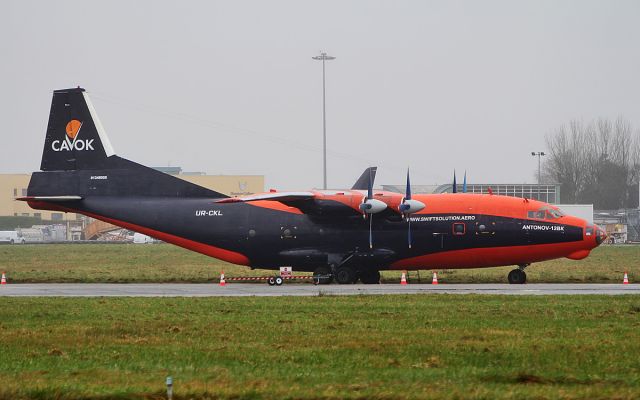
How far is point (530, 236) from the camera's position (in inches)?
1626

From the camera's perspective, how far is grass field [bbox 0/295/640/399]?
14828mm

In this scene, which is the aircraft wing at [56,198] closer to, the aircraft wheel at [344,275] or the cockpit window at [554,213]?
the aircraft wheel at [344,275]

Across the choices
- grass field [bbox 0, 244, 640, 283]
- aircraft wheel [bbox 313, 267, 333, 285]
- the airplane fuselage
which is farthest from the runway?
grass field [bbox 0, 244, 640, 283]

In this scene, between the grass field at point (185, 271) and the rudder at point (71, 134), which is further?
the grass field at point (185, 271)

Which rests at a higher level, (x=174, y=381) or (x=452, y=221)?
(x=452, y=221)

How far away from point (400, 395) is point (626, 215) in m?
109

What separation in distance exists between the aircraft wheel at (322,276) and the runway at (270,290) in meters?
0.81

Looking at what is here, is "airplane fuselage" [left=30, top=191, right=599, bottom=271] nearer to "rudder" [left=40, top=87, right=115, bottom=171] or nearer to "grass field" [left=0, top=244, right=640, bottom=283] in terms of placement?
"rudder" [left=40, top=87, right=115, bottom=171]

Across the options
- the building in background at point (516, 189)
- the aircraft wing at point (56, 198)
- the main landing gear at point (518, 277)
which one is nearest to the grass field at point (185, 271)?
the main landing gear at point (518, 277)

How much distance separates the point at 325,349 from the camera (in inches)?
769

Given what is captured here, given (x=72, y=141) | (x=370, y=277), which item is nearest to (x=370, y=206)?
(x=370, y=277)

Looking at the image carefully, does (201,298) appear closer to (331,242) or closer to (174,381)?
(331,242)

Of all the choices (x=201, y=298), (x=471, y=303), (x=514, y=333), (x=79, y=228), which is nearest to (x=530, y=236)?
(x=471, y=303)

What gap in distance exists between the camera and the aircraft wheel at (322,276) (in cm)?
4297
